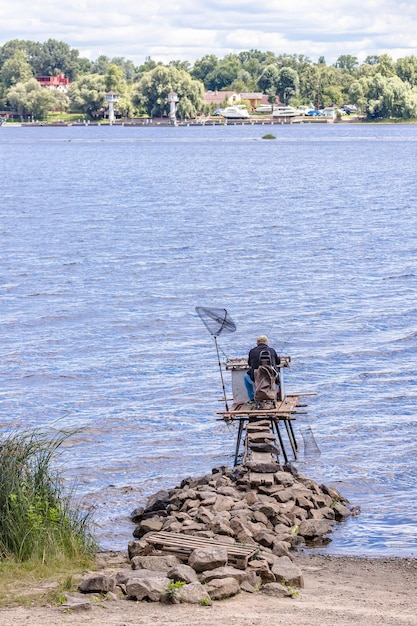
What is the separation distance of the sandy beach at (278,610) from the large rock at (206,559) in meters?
0.59

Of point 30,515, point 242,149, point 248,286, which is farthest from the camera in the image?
point 242,149

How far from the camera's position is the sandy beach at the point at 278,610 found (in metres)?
11.6

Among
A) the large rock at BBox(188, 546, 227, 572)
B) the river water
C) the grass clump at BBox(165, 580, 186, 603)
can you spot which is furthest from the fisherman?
the grass clump at BBox(165, 580, 186, 603)

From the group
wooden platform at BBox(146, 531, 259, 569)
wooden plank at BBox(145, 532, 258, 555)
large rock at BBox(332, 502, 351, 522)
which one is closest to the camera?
wooden platform at BBox(146, 531, 259, 569)

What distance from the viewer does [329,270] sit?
47.0 meters

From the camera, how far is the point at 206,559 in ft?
43.6

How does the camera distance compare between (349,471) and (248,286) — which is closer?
(349,471)

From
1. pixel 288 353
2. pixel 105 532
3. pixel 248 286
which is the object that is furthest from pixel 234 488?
pixel 248 286

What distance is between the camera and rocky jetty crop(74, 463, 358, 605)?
41.6 feet

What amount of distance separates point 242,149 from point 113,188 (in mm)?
76329

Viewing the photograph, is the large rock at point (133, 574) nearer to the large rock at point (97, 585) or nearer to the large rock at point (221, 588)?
the large rock at point (97, 585)

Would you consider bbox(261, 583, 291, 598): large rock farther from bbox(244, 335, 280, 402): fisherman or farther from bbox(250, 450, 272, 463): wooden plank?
bbox(244, 335, 280, 402): fisherman

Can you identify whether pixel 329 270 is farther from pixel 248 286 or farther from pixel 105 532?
pixel 105 532

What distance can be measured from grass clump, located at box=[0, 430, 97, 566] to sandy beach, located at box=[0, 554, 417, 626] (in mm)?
1687
